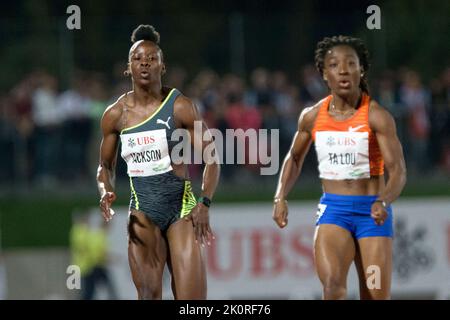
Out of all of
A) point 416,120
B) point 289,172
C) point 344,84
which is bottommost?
point 289,172

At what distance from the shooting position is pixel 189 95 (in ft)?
61.6

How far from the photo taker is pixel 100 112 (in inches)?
727

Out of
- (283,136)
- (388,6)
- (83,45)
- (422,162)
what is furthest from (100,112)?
(388,6)

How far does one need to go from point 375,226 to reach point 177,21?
33.2 ft

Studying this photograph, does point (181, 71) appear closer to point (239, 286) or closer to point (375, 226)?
point (239, 286)

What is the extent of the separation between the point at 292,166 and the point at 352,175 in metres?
0.69

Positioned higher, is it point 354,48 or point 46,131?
point 354,48

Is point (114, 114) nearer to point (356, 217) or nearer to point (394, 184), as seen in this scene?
point (356, 217)

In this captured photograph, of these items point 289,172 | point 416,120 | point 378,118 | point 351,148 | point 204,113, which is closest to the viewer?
point 378,118

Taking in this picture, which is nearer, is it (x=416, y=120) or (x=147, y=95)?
(x=147, y=95)

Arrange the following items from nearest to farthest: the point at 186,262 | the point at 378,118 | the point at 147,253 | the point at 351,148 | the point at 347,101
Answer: the point at 186,262 < the point at 147,253 < the point at 378,118 < the point at 351,148 < the point at 347,101

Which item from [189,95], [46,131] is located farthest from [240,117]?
[46,131]

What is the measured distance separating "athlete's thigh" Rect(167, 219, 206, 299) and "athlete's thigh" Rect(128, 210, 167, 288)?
103 mm

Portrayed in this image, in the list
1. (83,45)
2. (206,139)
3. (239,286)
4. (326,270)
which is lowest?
(239,286)
